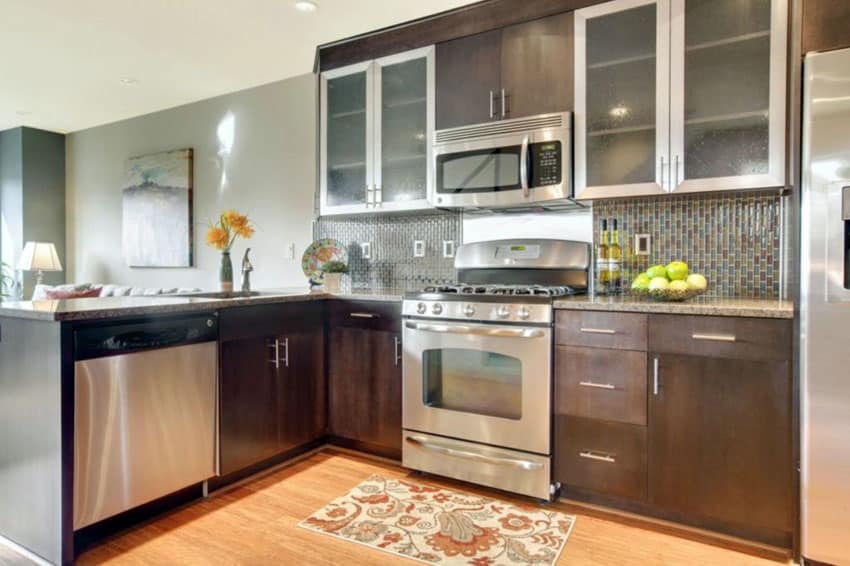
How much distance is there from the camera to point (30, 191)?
5.16 metres

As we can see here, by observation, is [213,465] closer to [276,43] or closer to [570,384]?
[570,384]

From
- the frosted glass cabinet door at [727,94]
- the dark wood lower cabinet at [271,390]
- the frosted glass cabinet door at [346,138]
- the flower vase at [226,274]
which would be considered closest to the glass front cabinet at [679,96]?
the frosted glass cabinet door at [727,94]

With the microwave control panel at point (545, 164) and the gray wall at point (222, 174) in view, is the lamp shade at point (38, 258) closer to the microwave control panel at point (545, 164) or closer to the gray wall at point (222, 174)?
the gray wall at point (222, 174)

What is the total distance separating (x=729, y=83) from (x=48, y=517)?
306cm

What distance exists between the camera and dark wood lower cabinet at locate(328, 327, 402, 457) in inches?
106

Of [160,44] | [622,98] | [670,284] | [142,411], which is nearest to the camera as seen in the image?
[142,411]

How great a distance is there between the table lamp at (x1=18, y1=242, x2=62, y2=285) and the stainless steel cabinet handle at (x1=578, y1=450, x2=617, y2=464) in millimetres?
5182

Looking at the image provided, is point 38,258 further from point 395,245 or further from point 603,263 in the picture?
point 603,263

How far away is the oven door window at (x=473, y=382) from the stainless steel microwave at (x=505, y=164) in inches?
31.5

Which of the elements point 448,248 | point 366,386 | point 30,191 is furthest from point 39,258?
point 448,248

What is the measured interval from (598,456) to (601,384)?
30 centimetres

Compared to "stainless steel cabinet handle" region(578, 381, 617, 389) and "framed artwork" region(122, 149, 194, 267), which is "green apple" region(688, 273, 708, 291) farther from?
"framed artwork" region(122, 149, 194, 267)

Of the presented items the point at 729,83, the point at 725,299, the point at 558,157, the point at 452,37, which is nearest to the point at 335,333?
the point at 558,157

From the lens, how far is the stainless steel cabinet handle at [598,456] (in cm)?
212
